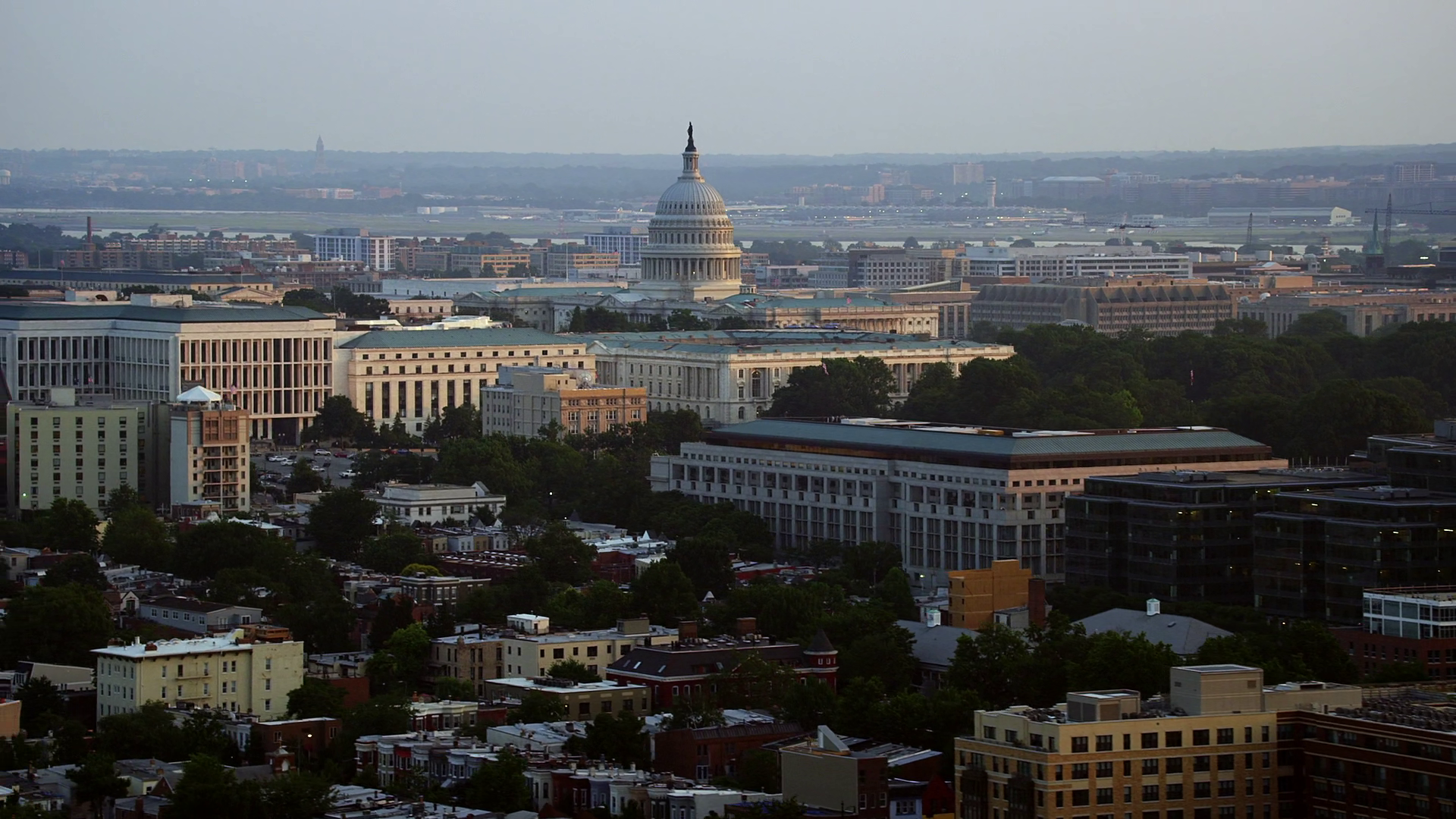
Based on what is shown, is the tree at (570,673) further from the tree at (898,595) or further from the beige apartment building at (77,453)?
the beige apartment building at (77,453)

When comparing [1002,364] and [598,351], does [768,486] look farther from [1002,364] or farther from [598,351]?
[598,351]

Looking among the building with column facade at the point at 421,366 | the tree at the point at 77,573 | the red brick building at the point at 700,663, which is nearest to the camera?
the red brick building at the point at 700,663

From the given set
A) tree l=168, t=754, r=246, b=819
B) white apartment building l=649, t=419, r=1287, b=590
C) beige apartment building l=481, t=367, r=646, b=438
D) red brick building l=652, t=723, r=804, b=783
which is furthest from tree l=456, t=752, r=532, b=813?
beige apartment building l=481, t=367, r=646, b=438

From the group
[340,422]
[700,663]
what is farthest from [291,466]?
[700,663]

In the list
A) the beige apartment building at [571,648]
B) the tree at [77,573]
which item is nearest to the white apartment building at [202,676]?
the beige apartment building at [571,648]

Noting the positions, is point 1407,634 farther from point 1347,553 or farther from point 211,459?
point 211,459

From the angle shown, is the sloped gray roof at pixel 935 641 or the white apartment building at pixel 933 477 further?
the white apartment building at pixel 933 477

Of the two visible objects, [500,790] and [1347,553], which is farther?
[1347,553]
